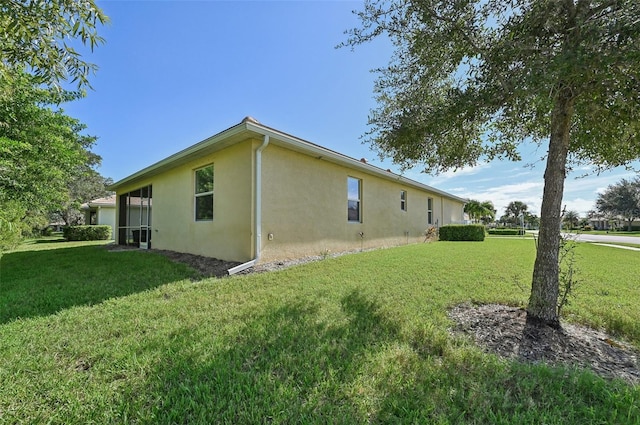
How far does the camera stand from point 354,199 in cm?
1012

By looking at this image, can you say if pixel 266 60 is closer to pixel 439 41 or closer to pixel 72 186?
pixel 439 41

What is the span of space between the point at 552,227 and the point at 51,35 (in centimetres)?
615

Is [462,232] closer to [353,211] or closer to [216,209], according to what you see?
[353,211]

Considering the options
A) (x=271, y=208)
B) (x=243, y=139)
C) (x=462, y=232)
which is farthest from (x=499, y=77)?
(x=462, y=232)

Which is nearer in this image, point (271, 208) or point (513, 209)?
point (271, 208)

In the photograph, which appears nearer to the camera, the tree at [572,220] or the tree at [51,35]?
the tree at [51,35]

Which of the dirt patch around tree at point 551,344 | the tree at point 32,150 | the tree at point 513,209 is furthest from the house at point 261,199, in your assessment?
the tree at point 513,209

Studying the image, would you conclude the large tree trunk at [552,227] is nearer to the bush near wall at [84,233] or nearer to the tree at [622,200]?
the bush near wall at [84,233]

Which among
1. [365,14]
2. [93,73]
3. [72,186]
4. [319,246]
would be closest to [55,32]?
[93,73]

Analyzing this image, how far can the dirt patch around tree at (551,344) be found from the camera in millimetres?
2461

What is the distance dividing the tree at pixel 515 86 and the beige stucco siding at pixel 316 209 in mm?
3192

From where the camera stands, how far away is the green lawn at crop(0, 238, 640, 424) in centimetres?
185

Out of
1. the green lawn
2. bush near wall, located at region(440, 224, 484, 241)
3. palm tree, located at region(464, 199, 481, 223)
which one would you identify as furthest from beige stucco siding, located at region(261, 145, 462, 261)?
palm tree, located at region(464, 199, 481, 223)

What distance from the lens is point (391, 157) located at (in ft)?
16.2
